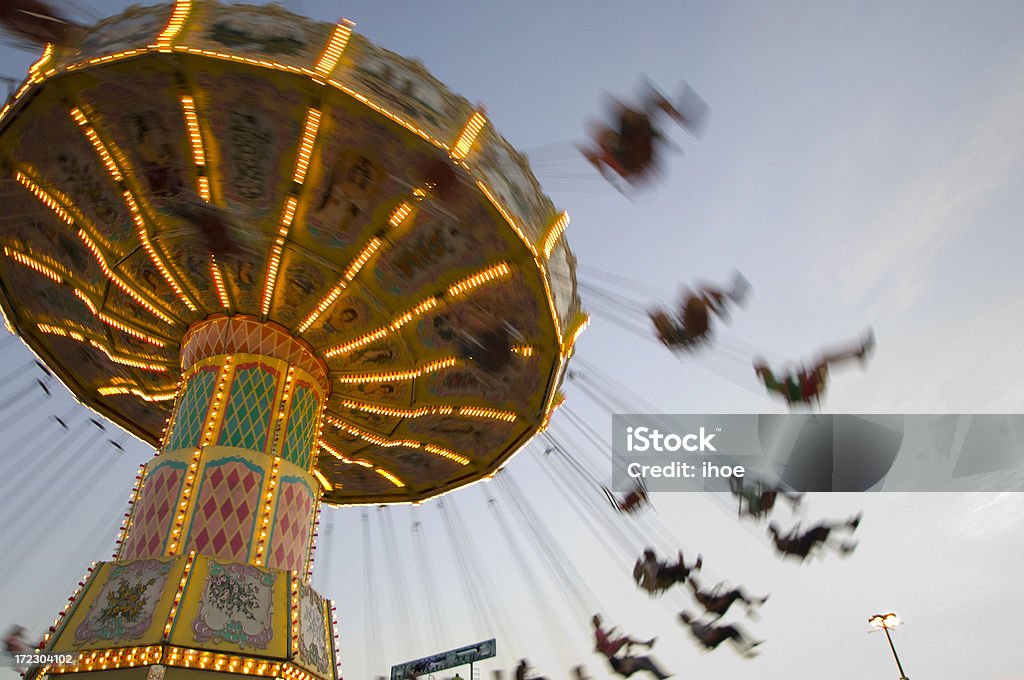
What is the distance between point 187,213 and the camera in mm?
8922

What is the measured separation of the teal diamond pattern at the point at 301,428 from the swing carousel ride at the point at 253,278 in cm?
4

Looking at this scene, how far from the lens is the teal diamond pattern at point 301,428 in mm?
9936

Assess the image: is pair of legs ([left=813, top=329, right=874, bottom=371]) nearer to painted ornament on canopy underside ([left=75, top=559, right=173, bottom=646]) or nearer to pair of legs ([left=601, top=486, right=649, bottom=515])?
pair of legs ([left=601, top=486, right=649, bottom=515])

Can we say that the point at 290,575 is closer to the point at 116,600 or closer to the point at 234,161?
the point at 116,600

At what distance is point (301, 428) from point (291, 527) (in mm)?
1507

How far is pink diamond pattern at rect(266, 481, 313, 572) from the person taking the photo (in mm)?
9089

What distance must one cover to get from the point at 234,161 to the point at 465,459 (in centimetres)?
696

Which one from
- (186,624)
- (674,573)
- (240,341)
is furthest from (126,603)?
(674,573)

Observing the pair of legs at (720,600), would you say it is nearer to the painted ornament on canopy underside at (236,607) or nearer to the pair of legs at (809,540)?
the pair of legs at (809,540)

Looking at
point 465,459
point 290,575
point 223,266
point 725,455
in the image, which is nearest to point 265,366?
point 223,266

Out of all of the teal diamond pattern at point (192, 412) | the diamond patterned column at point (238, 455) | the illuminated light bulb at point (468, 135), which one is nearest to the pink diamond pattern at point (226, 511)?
the diamond patterned column at point (238, 455)

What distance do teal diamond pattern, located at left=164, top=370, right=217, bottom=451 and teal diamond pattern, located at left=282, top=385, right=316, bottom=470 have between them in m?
1.17

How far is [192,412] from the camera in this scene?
31.7 feet

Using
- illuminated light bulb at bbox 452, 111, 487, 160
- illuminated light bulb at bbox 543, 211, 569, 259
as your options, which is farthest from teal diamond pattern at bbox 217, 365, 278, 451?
illuminated light bulb at bbox 452, 111, 487, 160
